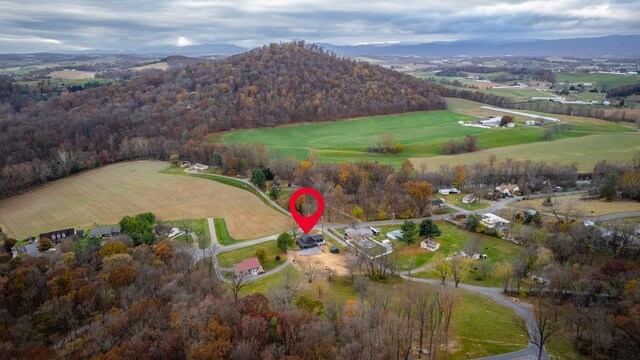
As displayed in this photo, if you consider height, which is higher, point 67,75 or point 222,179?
point 67,75

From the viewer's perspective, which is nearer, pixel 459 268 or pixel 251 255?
pixel 459 268

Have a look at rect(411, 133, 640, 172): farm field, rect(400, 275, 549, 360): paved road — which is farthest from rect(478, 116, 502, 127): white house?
rect(400, 275, 549, 360): paved road

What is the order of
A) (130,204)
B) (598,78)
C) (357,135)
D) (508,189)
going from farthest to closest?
(598,78) → (357,135) → (508,189) → (130,204)

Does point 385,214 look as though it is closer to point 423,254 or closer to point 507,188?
point 423,254

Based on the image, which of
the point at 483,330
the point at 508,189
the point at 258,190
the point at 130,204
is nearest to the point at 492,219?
the point at 508,189

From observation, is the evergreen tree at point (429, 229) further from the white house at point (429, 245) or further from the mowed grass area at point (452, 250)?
the white house at point (429, 245)

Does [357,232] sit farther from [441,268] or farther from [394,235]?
[441,268]

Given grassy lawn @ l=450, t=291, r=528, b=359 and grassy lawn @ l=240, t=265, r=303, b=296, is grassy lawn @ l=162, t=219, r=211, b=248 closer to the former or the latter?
grassy lawn @ l=240, t=265, r=303, b=296
